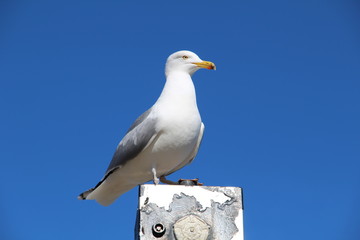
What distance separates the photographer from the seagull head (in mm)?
6629

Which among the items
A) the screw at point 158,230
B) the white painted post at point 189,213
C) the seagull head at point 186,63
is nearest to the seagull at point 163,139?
the seagull head at point 186,63

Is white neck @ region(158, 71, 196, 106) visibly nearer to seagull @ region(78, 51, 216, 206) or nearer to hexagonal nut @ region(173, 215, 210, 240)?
seagull @ region(78, 51, 216, 206)

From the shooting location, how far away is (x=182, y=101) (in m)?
6.11

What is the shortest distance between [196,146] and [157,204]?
134 cm

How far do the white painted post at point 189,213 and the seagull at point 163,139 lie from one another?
2.09 feet

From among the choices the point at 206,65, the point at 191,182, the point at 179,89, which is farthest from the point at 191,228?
the point at 206,65

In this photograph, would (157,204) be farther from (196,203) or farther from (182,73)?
(182,73)

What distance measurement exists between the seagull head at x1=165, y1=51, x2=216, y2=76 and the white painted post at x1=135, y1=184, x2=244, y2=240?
1764 millimetres

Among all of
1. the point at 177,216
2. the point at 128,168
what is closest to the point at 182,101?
the point at 128,168

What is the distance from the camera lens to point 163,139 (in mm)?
5961

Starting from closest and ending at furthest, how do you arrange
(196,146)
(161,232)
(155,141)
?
(161,232) < (155,141) < (196,146)

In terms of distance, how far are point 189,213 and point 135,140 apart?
3.98ft

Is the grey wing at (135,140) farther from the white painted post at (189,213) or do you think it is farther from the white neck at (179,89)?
the white painted post at (189,213)

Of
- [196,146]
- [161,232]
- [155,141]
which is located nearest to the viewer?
[161,232]
